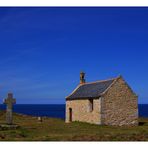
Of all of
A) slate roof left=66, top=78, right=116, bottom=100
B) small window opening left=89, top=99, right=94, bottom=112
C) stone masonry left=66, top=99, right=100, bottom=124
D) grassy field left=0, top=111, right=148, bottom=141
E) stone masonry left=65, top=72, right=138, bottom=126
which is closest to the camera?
grassy field left=0, top=111, right=148, bottom=141

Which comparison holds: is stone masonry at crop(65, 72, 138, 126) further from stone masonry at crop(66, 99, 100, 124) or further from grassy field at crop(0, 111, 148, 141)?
grassy field at crop(0, 111, 148, 141)

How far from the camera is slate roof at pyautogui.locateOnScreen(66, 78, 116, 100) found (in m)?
36.8

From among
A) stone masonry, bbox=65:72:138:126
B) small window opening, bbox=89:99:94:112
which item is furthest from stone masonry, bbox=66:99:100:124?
small window opening, bbox=89:99:94:112

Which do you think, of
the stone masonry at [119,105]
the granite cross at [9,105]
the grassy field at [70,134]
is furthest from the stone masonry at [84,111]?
the granite cross at [9,105]

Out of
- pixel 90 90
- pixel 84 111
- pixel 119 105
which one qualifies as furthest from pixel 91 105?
pixel 119 105

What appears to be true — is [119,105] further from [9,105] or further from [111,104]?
[9,105]

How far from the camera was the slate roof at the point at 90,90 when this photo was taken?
36812 mm

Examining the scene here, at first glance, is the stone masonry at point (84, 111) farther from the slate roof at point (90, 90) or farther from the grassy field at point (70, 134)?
the grassy field at point (70, 134)

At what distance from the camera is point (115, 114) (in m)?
36.1
